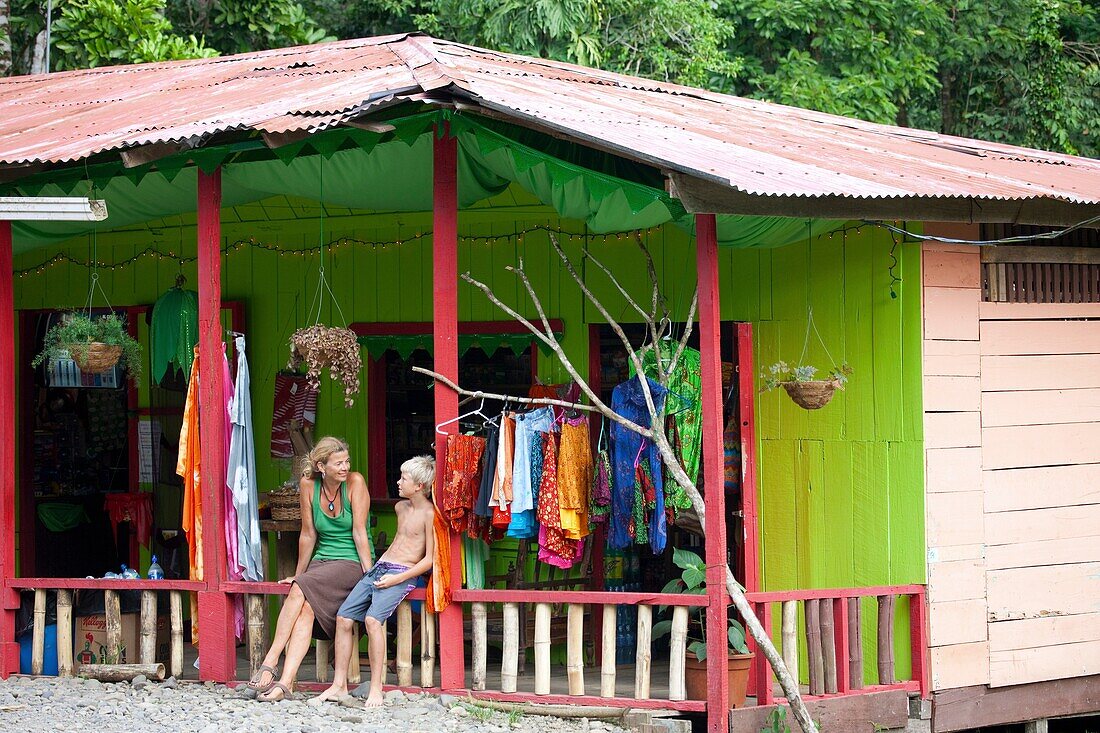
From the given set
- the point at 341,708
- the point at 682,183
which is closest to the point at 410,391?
the point at 341,708

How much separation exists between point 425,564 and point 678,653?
142cm

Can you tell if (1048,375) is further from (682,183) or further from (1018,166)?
(682,183)

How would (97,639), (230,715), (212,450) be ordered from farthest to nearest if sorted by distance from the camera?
1. (97,639)
2. (212,450)
3. (230,715)

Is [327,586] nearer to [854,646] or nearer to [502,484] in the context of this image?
[502,484]

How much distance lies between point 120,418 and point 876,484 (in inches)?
253

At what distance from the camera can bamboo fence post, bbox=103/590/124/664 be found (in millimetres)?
7590

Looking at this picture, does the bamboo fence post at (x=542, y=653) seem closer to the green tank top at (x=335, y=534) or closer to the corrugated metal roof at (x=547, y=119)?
the green tank top at (x=335, y=534)

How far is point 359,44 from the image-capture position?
30.0 feet

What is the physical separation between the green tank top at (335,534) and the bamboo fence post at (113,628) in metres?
1.29

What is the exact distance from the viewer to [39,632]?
24.8ft

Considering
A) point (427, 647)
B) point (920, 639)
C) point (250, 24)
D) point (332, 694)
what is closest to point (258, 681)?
point (332, 694)

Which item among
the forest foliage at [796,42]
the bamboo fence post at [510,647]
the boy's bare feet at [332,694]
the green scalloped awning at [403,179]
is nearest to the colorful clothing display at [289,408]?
the green scalloped awning at [403,179]

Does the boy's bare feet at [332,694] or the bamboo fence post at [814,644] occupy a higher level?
the bamboo fence post at [814,644]

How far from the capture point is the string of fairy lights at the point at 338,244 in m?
9.02
